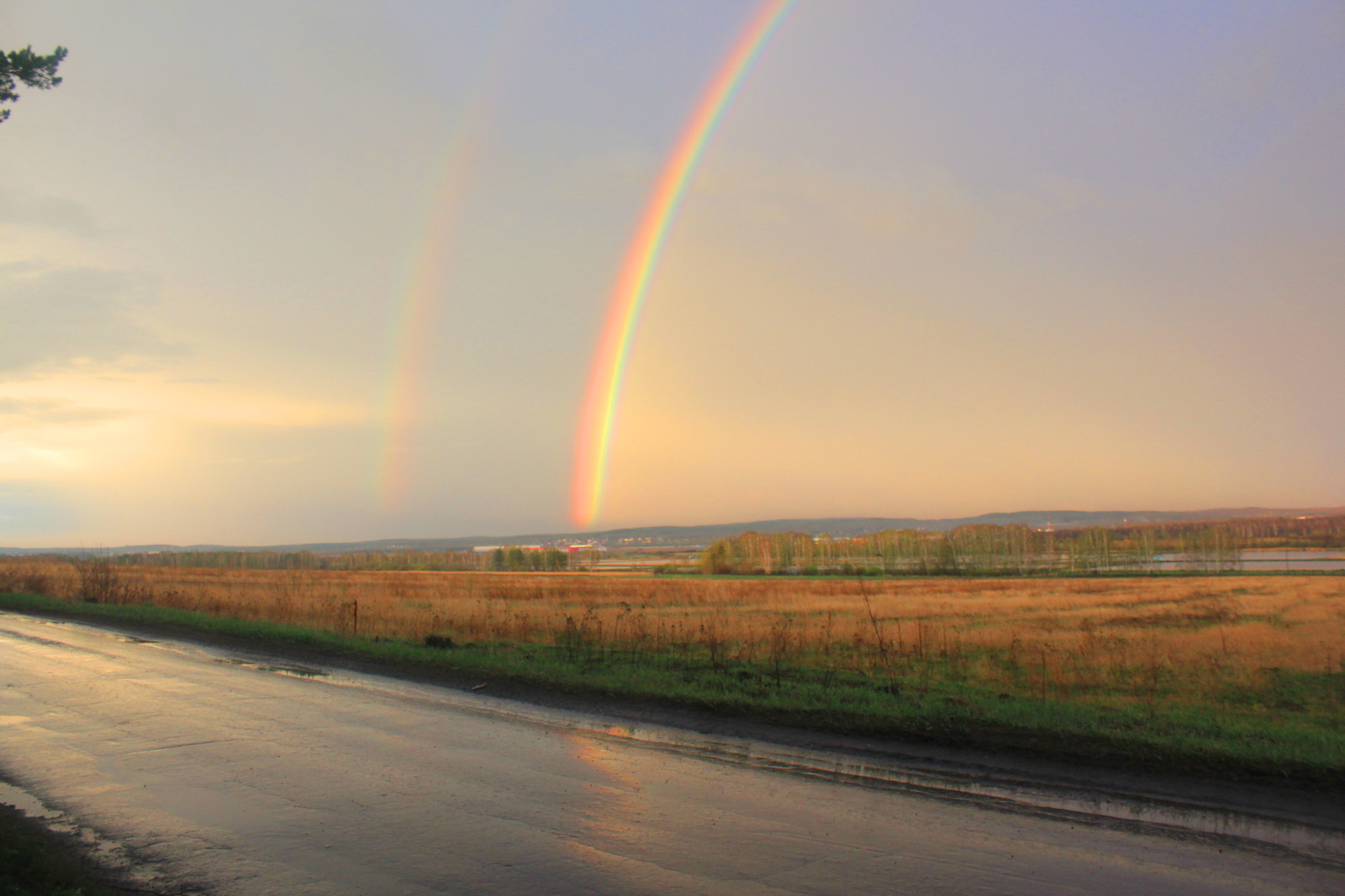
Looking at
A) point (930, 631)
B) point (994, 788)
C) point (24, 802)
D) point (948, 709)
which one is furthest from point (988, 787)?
point (930, 631)

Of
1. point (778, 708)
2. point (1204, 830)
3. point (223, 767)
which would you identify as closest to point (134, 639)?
point (223, 767)

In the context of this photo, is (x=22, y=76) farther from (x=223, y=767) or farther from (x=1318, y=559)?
(x=1318, y=559)

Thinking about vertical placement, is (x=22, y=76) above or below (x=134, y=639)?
above

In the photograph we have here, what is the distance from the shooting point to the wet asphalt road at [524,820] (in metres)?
5.38

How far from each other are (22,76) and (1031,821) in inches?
529

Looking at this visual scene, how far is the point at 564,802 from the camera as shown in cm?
706

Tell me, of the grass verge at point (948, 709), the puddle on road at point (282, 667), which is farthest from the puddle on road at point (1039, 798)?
the puddle on road at point (282, 667)

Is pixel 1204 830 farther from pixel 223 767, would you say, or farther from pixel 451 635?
pixel 451 635

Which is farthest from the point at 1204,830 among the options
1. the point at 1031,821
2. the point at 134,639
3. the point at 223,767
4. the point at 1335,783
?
the point at 134,639

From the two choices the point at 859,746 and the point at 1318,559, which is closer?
the point at 859,746

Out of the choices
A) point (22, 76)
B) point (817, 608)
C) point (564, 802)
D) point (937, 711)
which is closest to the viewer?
point (564, 802)

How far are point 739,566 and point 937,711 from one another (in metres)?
123

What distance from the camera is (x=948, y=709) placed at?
35.8 feet

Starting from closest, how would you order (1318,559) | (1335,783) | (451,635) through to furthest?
1. (1335,783)
2. (451,635)
3. (1318,559)
